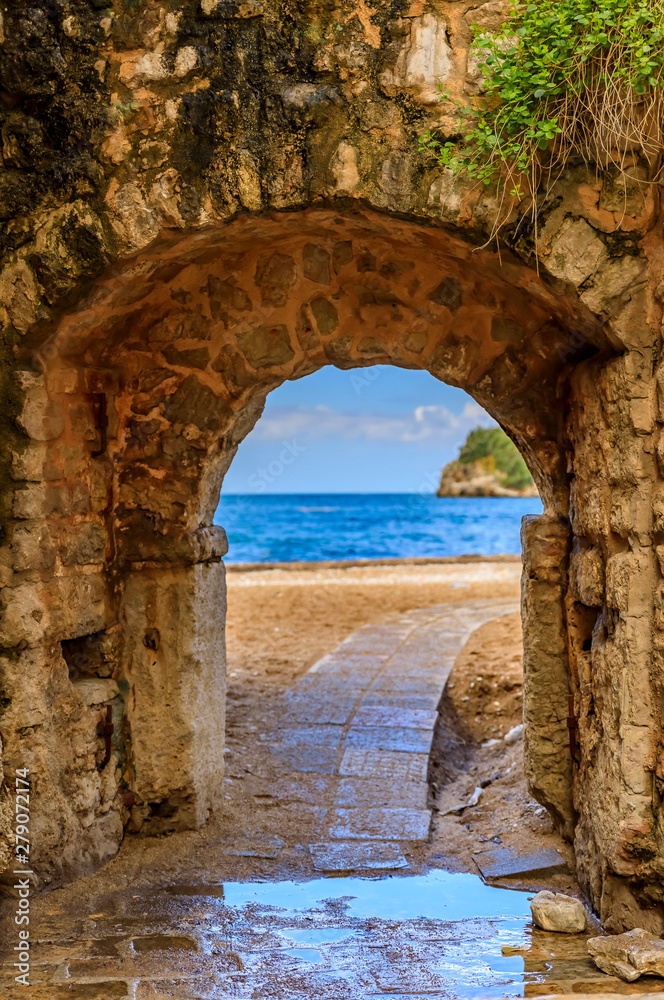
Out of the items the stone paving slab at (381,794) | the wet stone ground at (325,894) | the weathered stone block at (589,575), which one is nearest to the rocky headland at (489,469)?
the wet stone ground at (325,894)

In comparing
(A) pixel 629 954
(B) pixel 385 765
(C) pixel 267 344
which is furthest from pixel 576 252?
(B) pixel 385 765

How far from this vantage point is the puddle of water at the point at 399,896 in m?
3.33

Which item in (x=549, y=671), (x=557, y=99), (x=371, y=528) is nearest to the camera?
(x=557, y=99)

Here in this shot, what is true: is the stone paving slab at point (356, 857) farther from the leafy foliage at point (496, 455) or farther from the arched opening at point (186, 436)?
the leafy foliage at point (496, 455)

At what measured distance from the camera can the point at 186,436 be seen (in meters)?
3.88

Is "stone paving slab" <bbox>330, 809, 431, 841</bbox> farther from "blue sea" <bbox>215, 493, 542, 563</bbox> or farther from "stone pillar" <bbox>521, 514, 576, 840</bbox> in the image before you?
"blue sea" <bbox>215, 493, 542, 563</bbox>

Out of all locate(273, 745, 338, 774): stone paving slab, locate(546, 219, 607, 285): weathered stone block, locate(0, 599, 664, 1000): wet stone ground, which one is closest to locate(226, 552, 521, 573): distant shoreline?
locate(0, 599, 664, 1000): wet stone ground

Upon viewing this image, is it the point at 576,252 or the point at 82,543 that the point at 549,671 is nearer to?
the point at 576,252

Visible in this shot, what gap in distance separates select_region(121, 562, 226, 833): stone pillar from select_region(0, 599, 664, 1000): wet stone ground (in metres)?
0.20

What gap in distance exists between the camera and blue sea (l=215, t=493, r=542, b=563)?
31.0 m

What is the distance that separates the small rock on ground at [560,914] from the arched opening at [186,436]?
63cm

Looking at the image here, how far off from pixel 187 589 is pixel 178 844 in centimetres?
121

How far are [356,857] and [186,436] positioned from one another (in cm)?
216

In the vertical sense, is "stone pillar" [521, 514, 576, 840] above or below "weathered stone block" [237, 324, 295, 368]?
below
